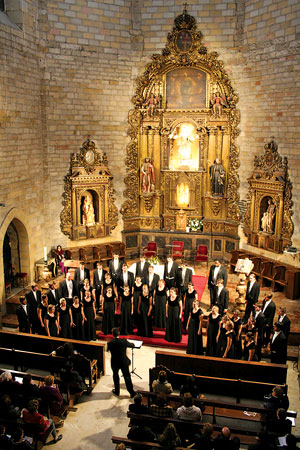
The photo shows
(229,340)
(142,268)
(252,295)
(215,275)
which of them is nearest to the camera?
(229,340)

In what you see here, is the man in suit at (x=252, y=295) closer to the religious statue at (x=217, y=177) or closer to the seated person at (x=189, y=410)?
the seated person at (x=189, y=410)

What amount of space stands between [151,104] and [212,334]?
37.1 ft

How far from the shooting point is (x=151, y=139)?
20.1 metres

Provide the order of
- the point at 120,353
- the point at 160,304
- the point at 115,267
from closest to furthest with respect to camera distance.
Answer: the point at 120,353 → the point at 160,304 → the point at 115,267

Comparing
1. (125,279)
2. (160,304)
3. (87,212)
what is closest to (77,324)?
(125,279)

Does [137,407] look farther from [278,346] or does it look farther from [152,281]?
[152,281]

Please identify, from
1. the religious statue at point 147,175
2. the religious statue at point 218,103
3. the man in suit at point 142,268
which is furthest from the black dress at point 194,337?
the religious statue at point 218,103

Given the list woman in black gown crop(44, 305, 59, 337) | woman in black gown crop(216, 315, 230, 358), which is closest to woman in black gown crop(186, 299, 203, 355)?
woman in black gown crop(216, 315, 230, 358)

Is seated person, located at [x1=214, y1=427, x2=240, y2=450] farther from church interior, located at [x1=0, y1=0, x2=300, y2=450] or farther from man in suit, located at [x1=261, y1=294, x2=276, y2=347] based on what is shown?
church interior, located at [x1=0, y1=0, x2=300, y2=450]

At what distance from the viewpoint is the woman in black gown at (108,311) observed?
43.8 ft

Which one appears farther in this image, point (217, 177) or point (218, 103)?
point (217, 177)

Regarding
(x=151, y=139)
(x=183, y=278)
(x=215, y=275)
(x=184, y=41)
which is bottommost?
(x=183, y=278)

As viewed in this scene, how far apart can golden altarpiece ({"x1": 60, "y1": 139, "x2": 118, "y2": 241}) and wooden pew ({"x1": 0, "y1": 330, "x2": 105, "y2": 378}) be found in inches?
303

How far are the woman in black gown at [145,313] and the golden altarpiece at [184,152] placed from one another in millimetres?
7139
